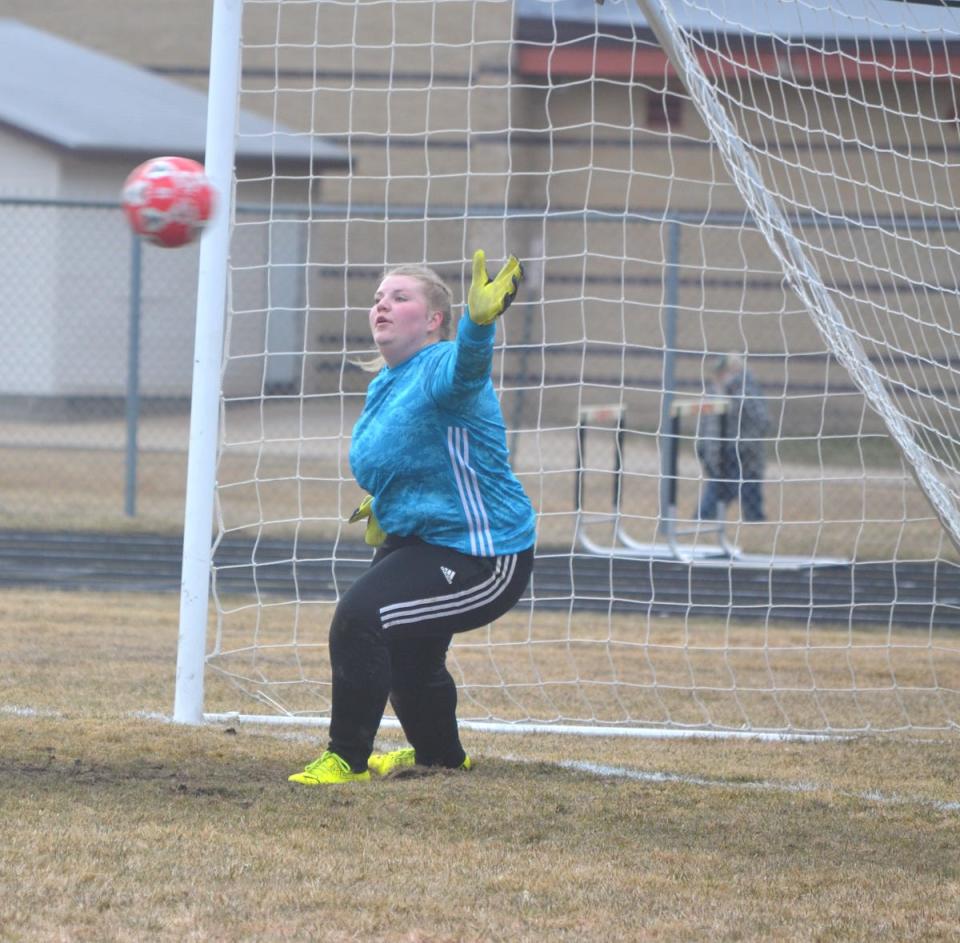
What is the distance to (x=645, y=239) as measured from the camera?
60.7 ft

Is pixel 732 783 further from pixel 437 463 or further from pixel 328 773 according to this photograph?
pixel 437 463

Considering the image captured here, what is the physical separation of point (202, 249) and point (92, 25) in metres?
18.5

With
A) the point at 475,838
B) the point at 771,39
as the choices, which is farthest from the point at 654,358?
the point at 475,838

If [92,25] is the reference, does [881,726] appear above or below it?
below

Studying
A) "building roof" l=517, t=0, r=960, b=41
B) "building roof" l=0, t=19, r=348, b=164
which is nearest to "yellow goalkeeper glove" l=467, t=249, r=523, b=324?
"building roof" l=517, t=0, r=960, b=41

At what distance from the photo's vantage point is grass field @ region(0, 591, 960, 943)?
350 centimetres

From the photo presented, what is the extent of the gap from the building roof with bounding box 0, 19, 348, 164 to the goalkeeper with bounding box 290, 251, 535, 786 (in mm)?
13711

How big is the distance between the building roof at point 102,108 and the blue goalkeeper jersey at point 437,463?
13.8 m

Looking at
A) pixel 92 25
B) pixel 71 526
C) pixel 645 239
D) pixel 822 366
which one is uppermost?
pixel 92 25

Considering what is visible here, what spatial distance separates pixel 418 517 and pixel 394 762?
2.93 ft

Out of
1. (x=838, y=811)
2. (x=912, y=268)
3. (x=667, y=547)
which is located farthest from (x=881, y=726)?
(x=912, y=268)

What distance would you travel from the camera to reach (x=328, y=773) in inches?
191

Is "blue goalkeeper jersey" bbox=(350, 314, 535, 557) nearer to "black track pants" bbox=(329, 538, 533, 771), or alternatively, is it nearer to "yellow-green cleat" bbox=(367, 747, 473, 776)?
"black track pants" bbox=(329, 538, 533, 771)

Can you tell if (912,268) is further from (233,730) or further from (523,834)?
(523,834)
